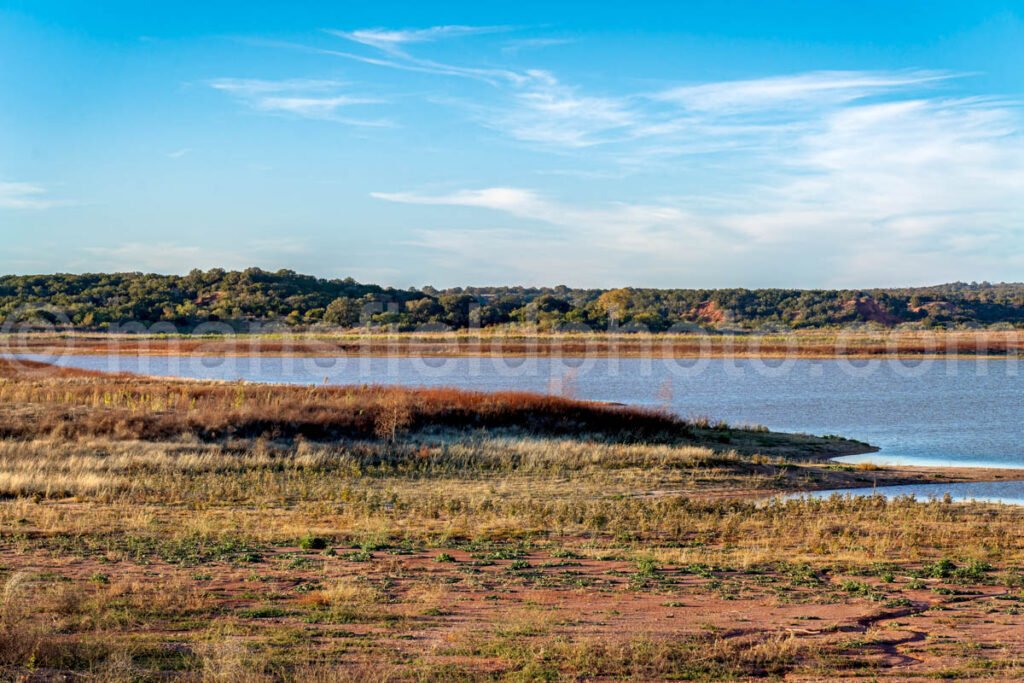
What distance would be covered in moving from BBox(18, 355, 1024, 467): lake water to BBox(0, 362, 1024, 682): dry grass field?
320 inches

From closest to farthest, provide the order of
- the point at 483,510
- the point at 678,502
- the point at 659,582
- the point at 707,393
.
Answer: the point at 659,582 → the point at 483,510 → the point at 678,502 → the point at 707,393

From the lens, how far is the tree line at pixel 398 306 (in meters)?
117

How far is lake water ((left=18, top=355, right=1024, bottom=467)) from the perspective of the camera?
34.4 m

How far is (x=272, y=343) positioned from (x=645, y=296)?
89.9 metres

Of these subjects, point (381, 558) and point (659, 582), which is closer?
point (659, 582)

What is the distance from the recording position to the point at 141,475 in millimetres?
21578

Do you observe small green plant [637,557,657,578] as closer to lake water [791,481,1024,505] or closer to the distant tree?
lake water [791,481,1024,505]

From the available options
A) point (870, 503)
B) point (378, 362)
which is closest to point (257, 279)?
point (378, 362)

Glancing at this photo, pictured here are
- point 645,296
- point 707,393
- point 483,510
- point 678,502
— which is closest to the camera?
point 483,510

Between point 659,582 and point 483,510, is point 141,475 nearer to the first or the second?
point 483,510

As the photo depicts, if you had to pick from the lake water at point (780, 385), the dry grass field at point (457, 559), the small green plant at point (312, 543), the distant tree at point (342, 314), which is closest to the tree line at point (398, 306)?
the distant tree at point (342, 314)

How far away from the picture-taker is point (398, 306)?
13950 cm

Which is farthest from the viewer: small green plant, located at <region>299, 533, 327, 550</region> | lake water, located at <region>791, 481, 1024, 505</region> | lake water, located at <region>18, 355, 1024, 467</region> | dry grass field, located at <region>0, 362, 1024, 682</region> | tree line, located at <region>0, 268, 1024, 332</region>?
tree line, located at <region>0, 268, 1024, 332</region>

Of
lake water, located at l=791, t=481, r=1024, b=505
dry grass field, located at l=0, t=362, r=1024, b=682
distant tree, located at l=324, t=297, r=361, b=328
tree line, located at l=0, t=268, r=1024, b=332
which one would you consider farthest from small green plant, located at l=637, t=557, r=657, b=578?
distant tree, located at l=324, t=297, r=361, b=328
